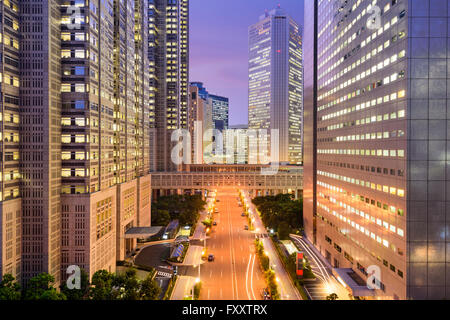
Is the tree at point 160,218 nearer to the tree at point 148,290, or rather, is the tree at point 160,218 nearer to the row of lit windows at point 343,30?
the tree at point 148,290

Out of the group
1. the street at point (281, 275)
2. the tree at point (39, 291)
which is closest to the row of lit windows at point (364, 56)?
the street at point (281, 275)

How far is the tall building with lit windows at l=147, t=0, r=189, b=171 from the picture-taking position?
13450 centimetres

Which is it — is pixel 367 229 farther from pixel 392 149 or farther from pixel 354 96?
pixel 354 96

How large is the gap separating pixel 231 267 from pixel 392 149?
35634mm

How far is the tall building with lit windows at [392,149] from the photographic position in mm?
36312

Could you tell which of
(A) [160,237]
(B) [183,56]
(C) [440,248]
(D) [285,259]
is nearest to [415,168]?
(C) [440,248]

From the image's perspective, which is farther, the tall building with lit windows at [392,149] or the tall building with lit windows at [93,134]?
the tall building with lit windows at [93,134]

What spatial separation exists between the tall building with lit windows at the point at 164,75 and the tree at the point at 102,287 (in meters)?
101

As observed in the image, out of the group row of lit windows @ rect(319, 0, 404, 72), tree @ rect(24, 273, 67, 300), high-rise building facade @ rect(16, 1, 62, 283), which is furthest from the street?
row of lit windows @ rect(319, 0, 404, 72)

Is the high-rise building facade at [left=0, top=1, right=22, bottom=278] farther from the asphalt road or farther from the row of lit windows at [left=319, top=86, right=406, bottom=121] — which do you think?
the row of lit windows at [left=319, top=86, right=406, bottom=121]

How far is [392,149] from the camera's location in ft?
130

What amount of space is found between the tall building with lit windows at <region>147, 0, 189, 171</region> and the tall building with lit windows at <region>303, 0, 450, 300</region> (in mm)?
92529

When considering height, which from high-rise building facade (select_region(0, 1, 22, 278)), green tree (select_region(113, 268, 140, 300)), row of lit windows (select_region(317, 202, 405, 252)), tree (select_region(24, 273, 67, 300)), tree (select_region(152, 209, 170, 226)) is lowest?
tree (select_region(152, 209, 170, 226))

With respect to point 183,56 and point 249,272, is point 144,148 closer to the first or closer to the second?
point 249,272
